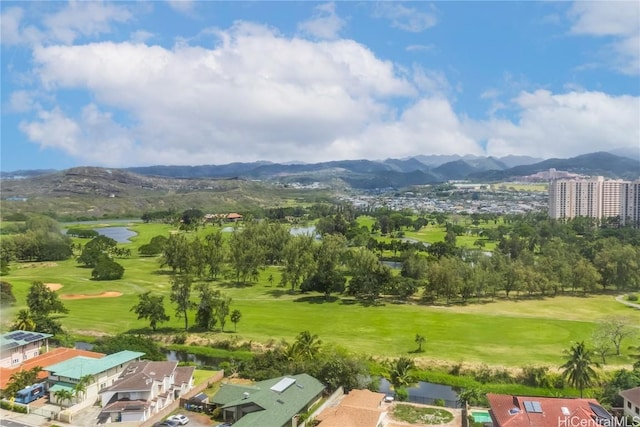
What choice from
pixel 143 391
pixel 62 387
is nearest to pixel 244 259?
pixel 62 387

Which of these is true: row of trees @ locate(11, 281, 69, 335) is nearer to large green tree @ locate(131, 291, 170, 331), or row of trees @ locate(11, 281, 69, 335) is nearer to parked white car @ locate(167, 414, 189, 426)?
large green tree @ locate(131, 291, 170, 331)

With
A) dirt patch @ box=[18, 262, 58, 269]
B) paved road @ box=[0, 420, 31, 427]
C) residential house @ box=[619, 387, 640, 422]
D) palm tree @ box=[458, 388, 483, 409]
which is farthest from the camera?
dirt patch @ box=[18, 262, 58, 269]

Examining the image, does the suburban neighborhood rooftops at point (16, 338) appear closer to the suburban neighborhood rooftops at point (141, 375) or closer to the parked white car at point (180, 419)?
the suburban neighborhood rooftops at point (141, 375)

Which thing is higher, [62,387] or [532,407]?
[532,407]

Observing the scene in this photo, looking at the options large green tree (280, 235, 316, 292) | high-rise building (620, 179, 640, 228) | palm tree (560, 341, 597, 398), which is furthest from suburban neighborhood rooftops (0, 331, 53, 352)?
high-rise building (620, 179, 640, 228)

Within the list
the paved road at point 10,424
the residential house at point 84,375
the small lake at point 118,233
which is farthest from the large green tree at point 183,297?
the small lake at point 118,233

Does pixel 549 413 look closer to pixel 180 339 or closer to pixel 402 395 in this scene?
pixel 402 395
